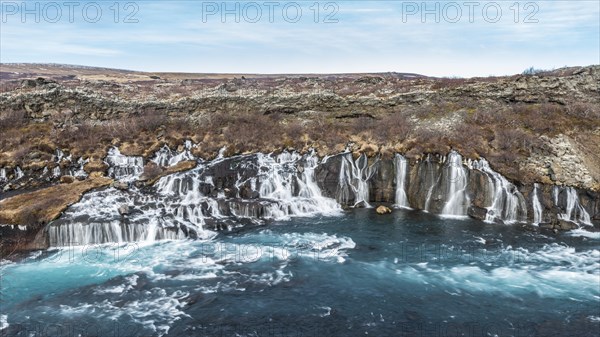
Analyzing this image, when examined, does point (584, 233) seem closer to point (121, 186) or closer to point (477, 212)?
point (477, 212)

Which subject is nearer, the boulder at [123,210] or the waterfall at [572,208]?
the boulder at [123,210]

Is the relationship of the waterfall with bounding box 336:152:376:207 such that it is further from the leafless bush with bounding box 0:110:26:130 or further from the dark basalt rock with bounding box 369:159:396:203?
the leafless bush with bounding box 0:110:26:130

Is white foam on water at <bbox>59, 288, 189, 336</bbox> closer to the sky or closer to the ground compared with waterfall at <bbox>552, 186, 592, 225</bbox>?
closer to the ground

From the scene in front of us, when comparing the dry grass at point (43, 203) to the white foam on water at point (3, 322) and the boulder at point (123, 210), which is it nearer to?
the boulder at point (123, 210)

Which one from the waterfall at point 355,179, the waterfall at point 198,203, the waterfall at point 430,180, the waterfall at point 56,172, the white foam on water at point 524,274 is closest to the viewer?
the white foam on water at point 524,274

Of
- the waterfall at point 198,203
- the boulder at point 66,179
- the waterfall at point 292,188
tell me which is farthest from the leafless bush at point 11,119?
the waterfall at point 292,188

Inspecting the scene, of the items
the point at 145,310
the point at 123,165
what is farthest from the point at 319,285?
the point at 123,165

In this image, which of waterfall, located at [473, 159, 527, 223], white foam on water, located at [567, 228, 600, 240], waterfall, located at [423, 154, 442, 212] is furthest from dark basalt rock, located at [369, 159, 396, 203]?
white foam on water, located at [567, 228, 600, 240]
